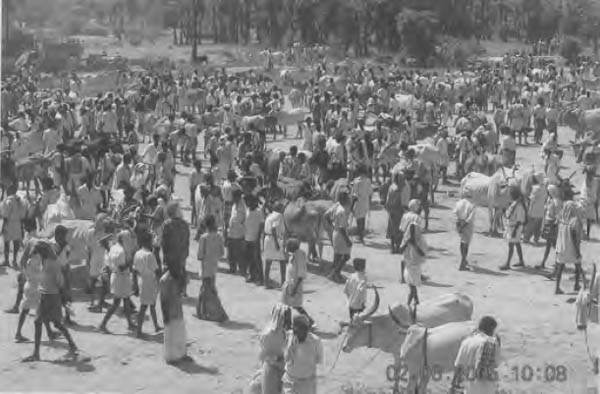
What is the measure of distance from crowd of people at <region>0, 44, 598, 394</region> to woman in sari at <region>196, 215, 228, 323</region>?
0.6 inches

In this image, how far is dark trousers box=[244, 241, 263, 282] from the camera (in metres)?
12.8

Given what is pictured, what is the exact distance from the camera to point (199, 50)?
1913 inches

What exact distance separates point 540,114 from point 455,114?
361 cm

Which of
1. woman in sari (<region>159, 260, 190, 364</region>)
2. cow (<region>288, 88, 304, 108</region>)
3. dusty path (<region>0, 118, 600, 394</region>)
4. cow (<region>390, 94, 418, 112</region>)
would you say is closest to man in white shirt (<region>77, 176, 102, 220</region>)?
dusty path (<region>0, 118, 600, 394</region>)

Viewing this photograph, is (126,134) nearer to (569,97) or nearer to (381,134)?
(381,134)

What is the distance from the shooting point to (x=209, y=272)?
11.2 meters

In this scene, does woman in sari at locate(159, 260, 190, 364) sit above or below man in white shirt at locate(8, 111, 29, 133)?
below

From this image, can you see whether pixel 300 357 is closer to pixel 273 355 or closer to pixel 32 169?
pixel 273 355

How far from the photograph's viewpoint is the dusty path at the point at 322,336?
32.1 feet

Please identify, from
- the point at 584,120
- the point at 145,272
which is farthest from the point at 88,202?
the point at 584,120

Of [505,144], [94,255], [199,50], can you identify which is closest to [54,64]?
[199,50]

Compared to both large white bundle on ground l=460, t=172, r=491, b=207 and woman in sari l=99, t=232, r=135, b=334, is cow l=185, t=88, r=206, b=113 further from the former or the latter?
woman in sari l=99, t=232, r=135, b=334

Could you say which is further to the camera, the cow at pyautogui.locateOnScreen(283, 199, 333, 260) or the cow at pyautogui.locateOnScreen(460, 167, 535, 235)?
the cow at pyautogui.locateOnScreen(460, 167, 535, 235)

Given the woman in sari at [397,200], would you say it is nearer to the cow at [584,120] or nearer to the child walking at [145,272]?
the child walking at [145,272]
